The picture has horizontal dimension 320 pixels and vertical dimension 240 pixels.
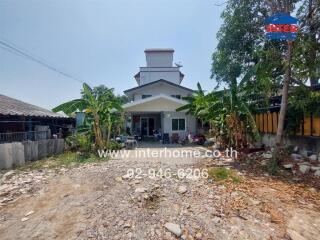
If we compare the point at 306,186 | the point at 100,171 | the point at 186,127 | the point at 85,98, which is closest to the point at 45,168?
the point at 100,171

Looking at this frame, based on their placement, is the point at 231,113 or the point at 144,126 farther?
the point at 144,126

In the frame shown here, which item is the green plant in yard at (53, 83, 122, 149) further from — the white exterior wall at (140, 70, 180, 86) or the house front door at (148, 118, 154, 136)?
the white exterior wall at (140, 70, 180, 86)

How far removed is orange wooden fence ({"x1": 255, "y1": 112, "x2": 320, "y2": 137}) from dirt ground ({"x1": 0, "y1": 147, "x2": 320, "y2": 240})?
297 centimetres

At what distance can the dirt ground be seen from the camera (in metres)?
5.16

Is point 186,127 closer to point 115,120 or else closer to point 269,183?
point 115,120

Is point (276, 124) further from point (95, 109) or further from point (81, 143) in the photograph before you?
point (81, 143)

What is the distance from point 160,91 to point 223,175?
1639 centimetres

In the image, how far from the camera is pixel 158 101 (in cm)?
2047

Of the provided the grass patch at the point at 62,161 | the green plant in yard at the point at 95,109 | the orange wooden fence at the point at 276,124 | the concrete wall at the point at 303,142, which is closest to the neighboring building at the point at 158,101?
the green plant in yard at the point at 95,109

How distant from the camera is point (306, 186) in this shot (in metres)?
7.27

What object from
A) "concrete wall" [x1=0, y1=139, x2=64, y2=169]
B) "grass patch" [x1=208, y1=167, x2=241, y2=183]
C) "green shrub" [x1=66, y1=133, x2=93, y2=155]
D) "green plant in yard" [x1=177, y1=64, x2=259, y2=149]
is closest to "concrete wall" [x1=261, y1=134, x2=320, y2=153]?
"green plant in yard" [x1=177, y1=64, x2=259, y2=149]

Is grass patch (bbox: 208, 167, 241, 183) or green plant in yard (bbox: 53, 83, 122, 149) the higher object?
green plant in yard (bbox: 53, 83, 122, 149)

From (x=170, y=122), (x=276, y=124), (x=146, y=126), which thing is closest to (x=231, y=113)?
(x=276, y=124)

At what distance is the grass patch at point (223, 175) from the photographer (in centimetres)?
779
